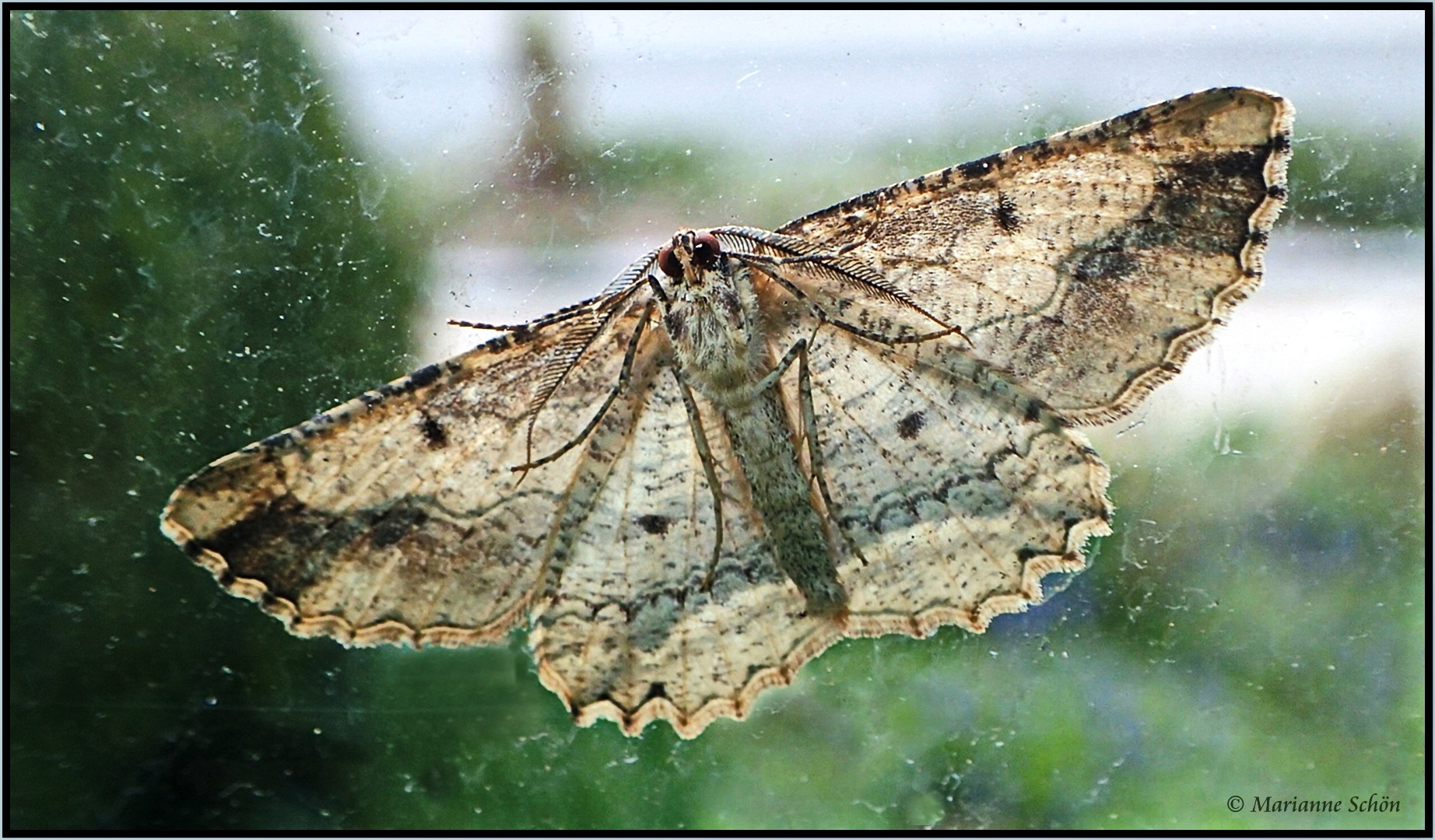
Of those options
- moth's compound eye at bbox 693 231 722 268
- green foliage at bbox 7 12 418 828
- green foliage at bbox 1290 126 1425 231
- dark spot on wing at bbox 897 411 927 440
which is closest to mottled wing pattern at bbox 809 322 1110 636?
dark spot on wing at bbox 897 411 927 440

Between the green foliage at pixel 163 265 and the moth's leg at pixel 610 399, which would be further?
the green foliage at pixel 163 265

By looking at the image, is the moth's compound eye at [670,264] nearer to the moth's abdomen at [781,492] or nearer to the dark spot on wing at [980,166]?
the moth's abdomen at [781,492]

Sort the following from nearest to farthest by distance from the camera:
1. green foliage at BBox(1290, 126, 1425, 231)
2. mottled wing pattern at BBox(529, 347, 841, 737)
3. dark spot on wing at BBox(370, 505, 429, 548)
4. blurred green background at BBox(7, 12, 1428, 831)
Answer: dark spot on wing at BBox(370, 505, 429, 548)
mottled wing pattern at BBox(529, 347, 841, 737)
green foliage at BBox(1290, 126, 1425, 231)
blurred green background at BBox(7, 12, 1428, 831)

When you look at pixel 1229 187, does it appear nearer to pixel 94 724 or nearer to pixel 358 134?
pixel 358 134

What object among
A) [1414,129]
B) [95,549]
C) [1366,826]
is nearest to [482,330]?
[95,549]

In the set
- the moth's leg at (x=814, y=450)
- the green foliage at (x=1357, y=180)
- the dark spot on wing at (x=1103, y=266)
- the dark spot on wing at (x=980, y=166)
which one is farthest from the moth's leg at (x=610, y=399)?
the green foliage at (x=1357, y=180)

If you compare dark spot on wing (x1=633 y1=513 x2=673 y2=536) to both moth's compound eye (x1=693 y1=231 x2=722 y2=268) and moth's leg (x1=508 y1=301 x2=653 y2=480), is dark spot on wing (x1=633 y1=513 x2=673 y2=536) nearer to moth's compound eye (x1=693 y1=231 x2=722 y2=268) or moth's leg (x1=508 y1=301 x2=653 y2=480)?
moth's leg (x1=508 y1=301 x2=653 y2=480)
